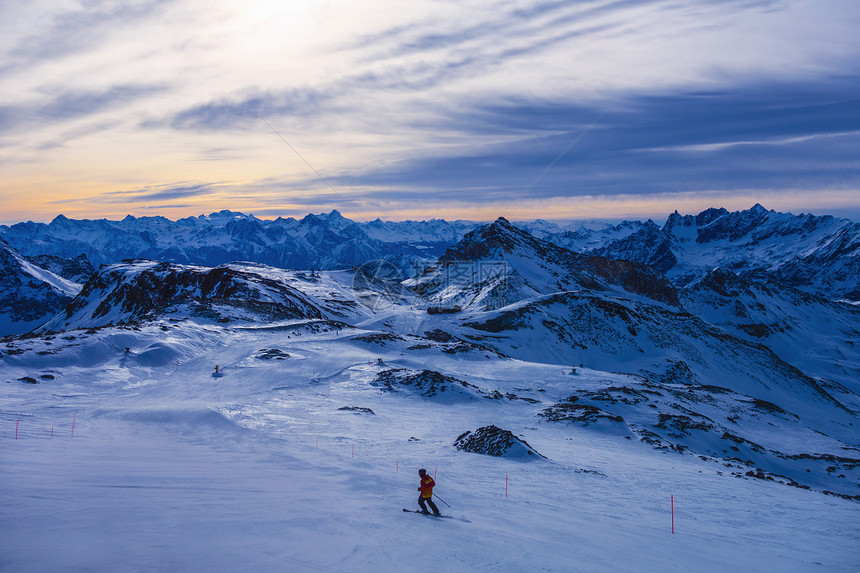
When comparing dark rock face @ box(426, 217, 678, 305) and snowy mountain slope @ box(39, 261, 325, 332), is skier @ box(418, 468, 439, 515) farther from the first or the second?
dark rock face @ box(426, 217, 678, 305)

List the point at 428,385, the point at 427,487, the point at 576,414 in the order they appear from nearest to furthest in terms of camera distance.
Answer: the point at 427,487 → the point at 576,414 → the point at 428,385

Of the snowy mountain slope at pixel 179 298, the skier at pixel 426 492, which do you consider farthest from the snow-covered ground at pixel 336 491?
the snowy mountain slope at pixel 179 298

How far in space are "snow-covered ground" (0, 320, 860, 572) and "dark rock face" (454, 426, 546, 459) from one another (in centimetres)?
83

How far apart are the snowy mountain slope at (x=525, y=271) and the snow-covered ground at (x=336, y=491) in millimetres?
107996

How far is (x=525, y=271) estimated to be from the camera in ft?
530

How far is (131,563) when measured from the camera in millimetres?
10102

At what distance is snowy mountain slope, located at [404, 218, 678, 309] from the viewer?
152m

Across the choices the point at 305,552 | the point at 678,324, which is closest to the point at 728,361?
the point at 678,324

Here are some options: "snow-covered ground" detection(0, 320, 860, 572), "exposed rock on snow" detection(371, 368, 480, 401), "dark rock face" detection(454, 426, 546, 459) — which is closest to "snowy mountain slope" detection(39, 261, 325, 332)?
"snow-covered ground" detection(0, 320, 860, 572)

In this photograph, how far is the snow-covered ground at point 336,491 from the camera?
11.5 metres

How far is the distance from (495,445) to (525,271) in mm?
→ 141550

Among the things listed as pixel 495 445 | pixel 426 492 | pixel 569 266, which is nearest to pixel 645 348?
A: pixel 569 266

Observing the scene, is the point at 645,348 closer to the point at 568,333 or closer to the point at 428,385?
the point at 568,333

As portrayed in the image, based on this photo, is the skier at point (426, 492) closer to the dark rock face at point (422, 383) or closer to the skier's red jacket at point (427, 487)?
the skier's red jacket at point (427, 487)
